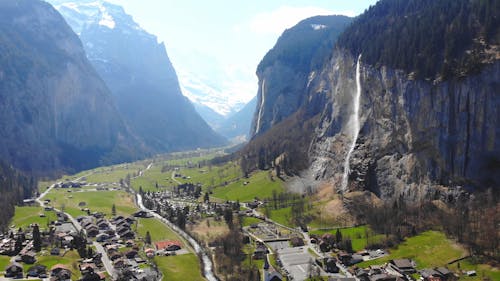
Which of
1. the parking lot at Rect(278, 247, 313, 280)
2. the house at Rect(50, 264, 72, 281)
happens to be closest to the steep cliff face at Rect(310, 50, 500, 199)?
the parking lot at Rect(278, 247, 313, 280)

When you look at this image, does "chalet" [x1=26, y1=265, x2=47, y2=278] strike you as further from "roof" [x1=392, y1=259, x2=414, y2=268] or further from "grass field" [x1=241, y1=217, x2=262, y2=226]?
"roof" [x1=392, y1=259, x2=414, y2=268]

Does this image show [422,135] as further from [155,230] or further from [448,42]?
[155,230]

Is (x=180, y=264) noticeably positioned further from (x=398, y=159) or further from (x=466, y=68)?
(x=466, y=68)

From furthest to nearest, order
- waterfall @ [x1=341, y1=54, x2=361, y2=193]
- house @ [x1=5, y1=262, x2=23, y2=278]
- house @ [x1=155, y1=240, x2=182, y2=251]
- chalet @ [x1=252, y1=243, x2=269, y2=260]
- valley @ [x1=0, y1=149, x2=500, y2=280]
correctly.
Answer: waterfall @ [x1=341, y1=54, x2=361, y2=193]
house @ [x1=155, y1=240, x2=182, y2=251]
chalet @ [x1=252, y1=243, x2=269, y2=260]
valley @ [x1=0, y1=149, x2=500, y2=280]
house @ [x1=5, y1=262, x2=23, y2=278]

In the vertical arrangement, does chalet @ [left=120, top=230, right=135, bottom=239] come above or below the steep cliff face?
below

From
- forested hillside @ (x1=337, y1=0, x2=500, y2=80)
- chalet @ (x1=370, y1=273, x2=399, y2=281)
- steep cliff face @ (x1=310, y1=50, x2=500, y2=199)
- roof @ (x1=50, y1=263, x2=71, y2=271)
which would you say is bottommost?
chalet @ (x1=370, y1=273, x2=399, y2=281)

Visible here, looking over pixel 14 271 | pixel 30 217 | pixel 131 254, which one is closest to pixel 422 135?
pixel 131 254

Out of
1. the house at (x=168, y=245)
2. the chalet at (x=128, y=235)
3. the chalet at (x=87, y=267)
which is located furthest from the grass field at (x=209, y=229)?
the chalet at (x=87, y=267)
